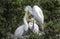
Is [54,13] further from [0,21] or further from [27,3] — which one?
[0,21]

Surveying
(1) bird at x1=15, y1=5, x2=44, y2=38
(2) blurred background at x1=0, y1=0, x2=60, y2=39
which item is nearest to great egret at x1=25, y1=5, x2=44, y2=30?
(1) bird at x1=15, y1=5, x2=44, y2=38

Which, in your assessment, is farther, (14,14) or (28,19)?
(14,14)

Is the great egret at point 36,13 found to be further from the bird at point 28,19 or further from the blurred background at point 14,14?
the blurred background at point 14,14

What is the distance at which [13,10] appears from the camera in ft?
12.4

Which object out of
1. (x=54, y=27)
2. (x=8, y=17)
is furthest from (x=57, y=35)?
(x=8, y=17)

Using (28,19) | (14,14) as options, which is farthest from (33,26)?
(14,14)

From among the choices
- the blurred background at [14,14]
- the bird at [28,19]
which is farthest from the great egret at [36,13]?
the blurred background at [14,14]

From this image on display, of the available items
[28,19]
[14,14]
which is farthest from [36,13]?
[14,14]

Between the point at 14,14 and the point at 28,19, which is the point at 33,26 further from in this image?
the point at 14,14

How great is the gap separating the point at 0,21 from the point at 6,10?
0.19m

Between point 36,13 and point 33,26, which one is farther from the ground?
point 36,13

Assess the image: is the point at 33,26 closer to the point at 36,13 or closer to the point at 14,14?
the point at 36,13

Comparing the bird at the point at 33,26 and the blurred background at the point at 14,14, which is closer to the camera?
the bird at the point at 33,26

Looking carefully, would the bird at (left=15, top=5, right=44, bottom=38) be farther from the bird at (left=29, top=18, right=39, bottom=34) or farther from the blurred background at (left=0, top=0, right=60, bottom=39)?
the blurred background at (left=0, top=0, right=60, bottom=39)
